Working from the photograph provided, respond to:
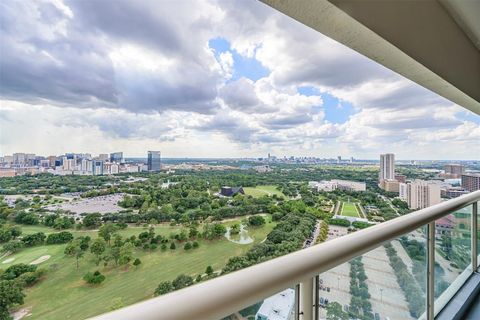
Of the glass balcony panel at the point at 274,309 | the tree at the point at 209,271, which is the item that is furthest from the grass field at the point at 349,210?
the tree at the point at 209,271

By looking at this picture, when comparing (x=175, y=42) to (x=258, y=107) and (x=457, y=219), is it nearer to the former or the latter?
(x=258, y=107)

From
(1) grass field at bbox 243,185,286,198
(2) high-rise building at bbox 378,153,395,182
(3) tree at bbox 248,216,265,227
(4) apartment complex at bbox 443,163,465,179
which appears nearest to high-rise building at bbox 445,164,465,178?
(4) apartment complex at bbox 443,163,465,179

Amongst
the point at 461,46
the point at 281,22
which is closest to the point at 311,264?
the point at 281,22

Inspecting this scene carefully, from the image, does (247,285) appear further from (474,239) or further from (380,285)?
(474,239)

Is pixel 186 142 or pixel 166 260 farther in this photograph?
pixel 186 142

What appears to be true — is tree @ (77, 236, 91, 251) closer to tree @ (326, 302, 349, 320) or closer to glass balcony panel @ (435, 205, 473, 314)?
tree @ (326, 302, 349, 320)
